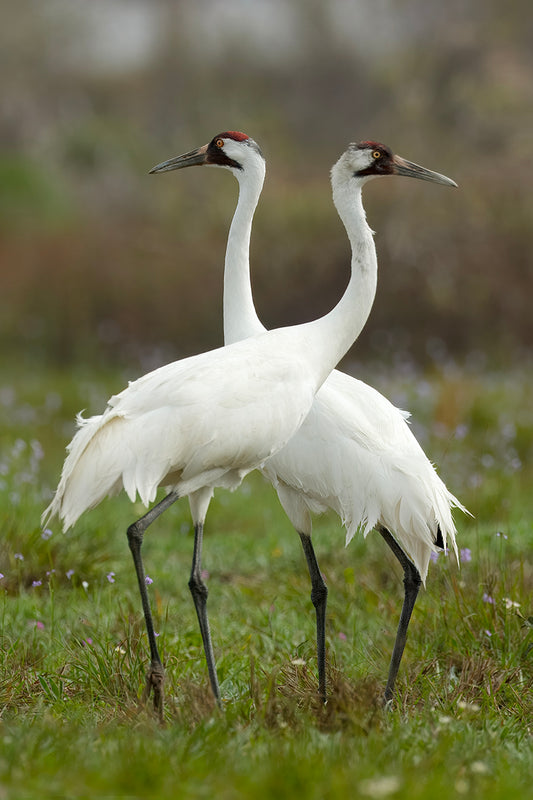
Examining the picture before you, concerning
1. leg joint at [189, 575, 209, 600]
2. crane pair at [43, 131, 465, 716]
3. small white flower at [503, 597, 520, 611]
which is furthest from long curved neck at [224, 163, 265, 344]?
small white flower at [503, 597, 520, 611]

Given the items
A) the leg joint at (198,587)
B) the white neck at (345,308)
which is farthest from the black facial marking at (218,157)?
the leg joint at (198,587)

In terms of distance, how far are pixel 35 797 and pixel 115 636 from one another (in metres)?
1.92

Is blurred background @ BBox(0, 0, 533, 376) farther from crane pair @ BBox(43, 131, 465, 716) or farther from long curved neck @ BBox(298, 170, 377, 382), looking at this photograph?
long curved neck @ BBox(298, 170, 377, 382)

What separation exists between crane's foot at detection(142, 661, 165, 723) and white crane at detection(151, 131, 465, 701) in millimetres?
610

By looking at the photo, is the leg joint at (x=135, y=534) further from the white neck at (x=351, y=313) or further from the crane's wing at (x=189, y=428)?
the white neck at (x=351, y=313)

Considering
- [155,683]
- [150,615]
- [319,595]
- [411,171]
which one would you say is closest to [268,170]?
[411,171]

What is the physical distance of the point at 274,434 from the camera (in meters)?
4.04

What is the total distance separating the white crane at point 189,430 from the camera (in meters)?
3.95

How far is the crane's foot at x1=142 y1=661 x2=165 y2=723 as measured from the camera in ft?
12.9

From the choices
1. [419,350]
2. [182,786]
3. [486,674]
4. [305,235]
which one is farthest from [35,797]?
[305,235]

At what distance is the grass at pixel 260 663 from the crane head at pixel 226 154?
1602 mm

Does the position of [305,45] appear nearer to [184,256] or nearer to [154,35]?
[154,35]

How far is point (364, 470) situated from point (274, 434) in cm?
55

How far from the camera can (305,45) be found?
32.4 meters
